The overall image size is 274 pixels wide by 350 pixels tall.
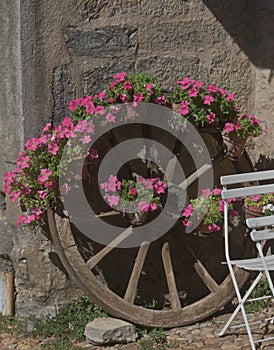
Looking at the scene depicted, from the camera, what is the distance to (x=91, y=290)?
397 cm

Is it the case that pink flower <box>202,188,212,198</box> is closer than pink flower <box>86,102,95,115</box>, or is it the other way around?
pink flower <box>86,102,95,115</box>

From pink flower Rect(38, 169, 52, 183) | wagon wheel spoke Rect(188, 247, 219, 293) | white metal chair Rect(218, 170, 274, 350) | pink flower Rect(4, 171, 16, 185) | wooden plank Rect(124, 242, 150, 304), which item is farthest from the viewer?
wagon wheel spoke Rect(188, 247, 219, 293)

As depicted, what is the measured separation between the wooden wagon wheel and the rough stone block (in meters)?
0.86

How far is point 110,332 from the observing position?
12.8 ft

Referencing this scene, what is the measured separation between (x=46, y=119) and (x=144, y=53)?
0.72 m

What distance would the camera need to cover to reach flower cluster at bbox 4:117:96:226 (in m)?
3.90

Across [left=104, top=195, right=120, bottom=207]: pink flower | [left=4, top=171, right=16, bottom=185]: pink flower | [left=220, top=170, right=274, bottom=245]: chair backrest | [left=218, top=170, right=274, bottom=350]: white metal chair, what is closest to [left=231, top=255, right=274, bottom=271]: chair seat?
[left=218, top=170, right=274, bottom=350]: white metal chair

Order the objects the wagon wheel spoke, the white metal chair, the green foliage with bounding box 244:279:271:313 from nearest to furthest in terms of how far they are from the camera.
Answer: the white metal chair
the wagon wheel spoke
the green foliage with bounding box 244:279:271:313

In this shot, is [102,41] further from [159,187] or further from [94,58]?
[159,187]

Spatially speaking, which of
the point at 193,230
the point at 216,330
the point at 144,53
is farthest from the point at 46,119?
the point at 216,330

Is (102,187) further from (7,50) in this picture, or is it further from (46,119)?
(7,50)

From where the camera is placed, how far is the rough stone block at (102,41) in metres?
4.20

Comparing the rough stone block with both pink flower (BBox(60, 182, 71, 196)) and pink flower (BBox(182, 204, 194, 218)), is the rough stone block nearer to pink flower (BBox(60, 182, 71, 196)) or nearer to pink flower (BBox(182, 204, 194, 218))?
pink flower (BBox(60, 182, 71, 196))

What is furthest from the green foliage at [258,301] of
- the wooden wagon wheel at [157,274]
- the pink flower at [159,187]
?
the pink flower at [159,187]
